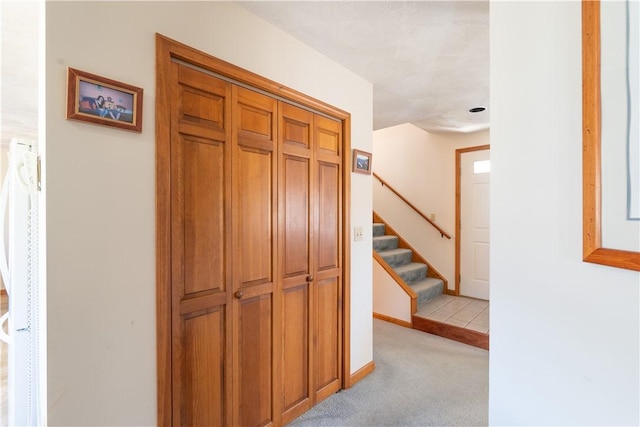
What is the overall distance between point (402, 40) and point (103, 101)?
167 cm

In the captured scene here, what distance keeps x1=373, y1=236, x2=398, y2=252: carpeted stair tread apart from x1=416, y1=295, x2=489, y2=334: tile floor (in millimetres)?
1011

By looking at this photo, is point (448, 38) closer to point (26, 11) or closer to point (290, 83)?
point (290, 83)

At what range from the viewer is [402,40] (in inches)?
70.7

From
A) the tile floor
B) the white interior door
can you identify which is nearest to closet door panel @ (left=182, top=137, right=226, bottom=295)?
the tile floor

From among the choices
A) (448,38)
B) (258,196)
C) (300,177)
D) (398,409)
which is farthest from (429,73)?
(398,409)

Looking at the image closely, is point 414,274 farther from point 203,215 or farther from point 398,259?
point 203,215

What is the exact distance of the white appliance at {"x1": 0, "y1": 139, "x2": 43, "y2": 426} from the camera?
1.18 meters

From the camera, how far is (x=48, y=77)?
0.96 m

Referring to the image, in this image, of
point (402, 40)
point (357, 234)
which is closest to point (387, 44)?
point (402, 40)

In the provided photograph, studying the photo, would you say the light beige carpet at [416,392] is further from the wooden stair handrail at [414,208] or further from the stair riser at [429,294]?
the wooden stair handrail at [414,208]

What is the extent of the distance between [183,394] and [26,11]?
84.3 inches

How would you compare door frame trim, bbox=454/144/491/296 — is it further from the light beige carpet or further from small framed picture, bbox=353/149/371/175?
small framed picture, bbox=353/149/371/175

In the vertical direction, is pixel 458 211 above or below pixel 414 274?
above

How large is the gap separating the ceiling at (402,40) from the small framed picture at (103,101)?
0.82 m
